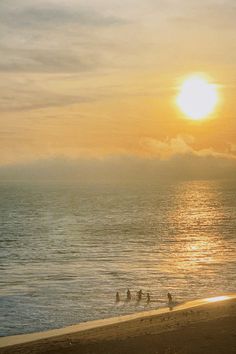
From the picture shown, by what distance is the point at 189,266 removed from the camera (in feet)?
234

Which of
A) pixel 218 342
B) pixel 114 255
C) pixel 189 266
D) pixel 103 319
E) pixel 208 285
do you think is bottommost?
pixel 218 342

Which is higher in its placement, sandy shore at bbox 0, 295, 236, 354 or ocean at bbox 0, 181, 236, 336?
ocean at bbox 0, 181, 236, 336

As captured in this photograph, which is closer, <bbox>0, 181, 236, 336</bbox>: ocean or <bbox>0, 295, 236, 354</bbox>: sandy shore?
<bbox>0, 295, 236, 354</bbox>: sandy shore

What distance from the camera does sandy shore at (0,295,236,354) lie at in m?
30.4

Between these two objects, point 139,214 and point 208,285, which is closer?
point 208,285

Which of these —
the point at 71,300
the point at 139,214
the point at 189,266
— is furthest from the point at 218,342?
the point at 139,214

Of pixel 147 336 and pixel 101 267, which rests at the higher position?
pixel 101 267

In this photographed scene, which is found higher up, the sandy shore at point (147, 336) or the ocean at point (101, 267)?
the ocean at point (101, 267)

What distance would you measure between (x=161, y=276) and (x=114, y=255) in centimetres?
→ 2027

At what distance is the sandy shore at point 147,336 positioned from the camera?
30438 mm

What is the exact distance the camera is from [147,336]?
32.7m

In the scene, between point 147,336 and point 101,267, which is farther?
point 101,267

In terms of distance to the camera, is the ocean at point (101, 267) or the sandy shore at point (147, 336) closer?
the sandy shore at point (147, 336)

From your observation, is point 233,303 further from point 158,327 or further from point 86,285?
point 86,285
